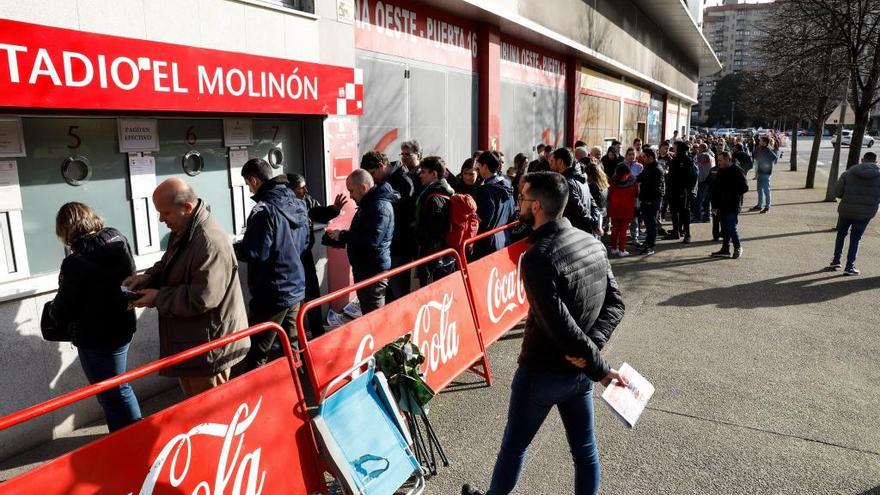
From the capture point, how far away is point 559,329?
2744 mm

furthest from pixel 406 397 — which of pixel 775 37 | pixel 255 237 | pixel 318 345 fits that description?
pixel 775 37

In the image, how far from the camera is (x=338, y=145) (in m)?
7.29

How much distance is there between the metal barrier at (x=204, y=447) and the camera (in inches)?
87.4

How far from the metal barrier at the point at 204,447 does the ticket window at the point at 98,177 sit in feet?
8.69

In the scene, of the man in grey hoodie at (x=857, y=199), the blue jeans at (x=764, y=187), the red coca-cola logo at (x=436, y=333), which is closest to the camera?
the red coca-cola logo at (x=436, y=333)

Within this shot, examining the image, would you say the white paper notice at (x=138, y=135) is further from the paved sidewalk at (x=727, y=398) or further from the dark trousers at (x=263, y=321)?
the paved sidewalk at (x=727, y=398)

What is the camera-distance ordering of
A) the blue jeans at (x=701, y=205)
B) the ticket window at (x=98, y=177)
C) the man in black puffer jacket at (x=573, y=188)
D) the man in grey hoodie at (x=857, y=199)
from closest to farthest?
the ticket window at (x=98, y=177)
the man in black puffer jacket at (x=573, y=188)
the man in grey hoodie at (x=857, y=199)
the blue jeans at (x=701, y=205)

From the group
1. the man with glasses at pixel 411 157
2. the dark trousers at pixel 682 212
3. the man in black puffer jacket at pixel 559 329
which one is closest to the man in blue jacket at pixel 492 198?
the man with glasses at pixel 411 157

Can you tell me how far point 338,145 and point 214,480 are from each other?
201 inches

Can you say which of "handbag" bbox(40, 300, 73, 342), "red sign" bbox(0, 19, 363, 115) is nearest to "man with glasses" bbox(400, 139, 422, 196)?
"red sign" bbox(0, 19, 363, 115)

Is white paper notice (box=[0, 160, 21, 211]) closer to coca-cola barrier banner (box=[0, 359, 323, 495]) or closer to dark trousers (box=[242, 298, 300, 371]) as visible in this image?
dark trousers (box=[242, 298, 300, 371])

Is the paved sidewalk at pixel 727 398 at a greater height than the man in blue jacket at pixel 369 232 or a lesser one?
lesser

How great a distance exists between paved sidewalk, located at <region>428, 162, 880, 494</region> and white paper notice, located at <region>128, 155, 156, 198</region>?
3168mm

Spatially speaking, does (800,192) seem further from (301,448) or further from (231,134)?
(301,448)
